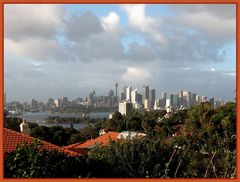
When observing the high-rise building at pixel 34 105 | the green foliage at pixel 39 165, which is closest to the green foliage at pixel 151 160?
the green foliage at pixel 39 165

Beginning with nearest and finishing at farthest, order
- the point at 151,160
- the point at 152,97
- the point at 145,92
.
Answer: the point at 151,160 < the point at 145,92 < the point at 152,97

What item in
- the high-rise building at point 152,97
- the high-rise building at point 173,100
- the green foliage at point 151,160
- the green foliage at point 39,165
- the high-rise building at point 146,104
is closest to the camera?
the green foliage at point 39,165

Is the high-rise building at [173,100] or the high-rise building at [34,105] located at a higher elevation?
the high-rise building at [173,100]

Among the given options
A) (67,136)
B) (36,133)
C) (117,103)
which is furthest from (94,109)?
(36,133)

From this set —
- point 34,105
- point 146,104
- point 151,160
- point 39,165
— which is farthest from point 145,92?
point 39,165

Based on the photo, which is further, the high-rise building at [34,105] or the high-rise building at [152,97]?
the high-rise building at [34,105]

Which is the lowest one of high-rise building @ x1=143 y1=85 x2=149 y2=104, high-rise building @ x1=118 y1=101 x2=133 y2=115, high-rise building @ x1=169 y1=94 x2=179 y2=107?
high-rise building @ x1=118 y1=101 x2=133 y2=115

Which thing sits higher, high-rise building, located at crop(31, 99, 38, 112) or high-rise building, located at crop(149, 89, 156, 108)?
high-rise building, located at crop(149, 89, 156, 108)

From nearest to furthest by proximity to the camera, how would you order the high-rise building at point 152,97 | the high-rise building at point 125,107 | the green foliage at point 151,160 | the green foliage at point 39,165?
the green foliage at point 39,165 → the green foliage at point 151,160 → the high-rise building at point 152,97 → the high-rise building at point 125,107

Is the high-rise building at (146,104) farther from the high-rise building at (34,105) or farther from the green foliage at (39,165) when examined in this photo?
the green foliage at (39,165)

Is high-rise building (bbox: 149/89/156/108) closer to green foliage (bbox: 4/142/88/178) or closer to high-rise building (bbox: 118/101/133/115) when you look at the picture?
high-rise building (bbox: 118/101/133/115)

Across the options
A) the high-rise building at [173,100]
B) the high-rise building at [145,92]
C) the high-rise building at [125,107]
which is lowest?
the high-rise building at [125,107]

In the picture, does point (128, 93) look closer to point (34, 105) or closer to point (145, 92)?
point (145, 92)

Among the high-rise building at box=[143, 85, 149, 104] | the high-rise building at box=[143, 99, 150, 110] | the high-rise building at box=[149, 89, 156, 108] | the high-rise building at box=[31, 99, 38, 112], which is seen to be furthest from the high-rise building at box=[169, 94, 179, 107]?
the high-rise building at box=[31, 99, 38, 112]
